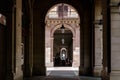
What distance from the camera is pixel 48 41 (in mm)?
47062

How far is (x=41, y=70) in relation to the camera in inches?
1045

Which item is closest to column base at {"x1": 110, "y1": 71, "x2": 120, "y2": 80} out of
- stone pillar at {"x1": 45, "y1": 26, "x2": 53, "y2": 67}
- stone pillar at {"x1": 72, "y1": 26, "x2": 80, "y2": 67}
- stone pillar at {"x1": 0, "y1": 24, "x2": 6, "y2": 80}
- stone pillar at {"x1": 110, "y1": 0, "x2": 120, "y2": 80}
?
stone pillar at {"x1": 110, "y1": 0, "x2": 120, "y2": 80}

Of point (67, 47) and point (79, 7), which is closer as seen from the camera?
point (79, 7)

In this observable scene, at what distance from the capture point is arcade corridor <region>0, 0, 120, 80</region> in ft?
53.6

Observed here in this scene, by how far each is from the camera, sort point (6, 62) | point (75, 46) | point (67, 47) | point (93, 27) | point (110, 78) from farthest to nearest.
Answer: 1. point (67, 47)
2. point (75, 46)
3. point (93, 27)
4. point (6, 62)
5. point (110, 78)

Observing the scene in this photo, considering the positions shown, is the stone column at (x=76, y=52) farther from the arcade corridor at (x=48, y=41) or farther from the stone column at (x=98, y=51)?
the stone column at (x=98, y=51)

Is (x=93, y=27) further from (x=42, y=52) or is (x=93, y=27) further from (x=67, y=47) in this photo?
(x=67, y=47)

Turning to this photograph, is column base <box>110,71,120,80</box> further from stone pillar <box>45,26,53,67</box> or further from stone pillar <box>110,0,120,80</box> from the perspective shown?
stone pillar <box>45,26,53,67</box>

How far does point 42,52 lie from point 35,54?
542mm

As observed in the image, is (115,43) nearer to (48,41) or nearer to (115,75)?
(115,75)

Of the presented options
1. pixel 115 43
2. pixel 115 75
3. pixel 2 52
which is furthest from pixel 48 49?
pixel 115 75

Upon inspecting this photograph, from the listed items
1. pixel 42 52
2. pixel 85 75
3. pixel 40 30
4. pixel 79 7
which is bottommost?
pixel 85 75

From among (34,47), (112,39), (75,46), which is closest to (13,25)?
(112,39)

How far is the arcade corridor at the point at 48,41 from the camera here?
1634 centimetres
